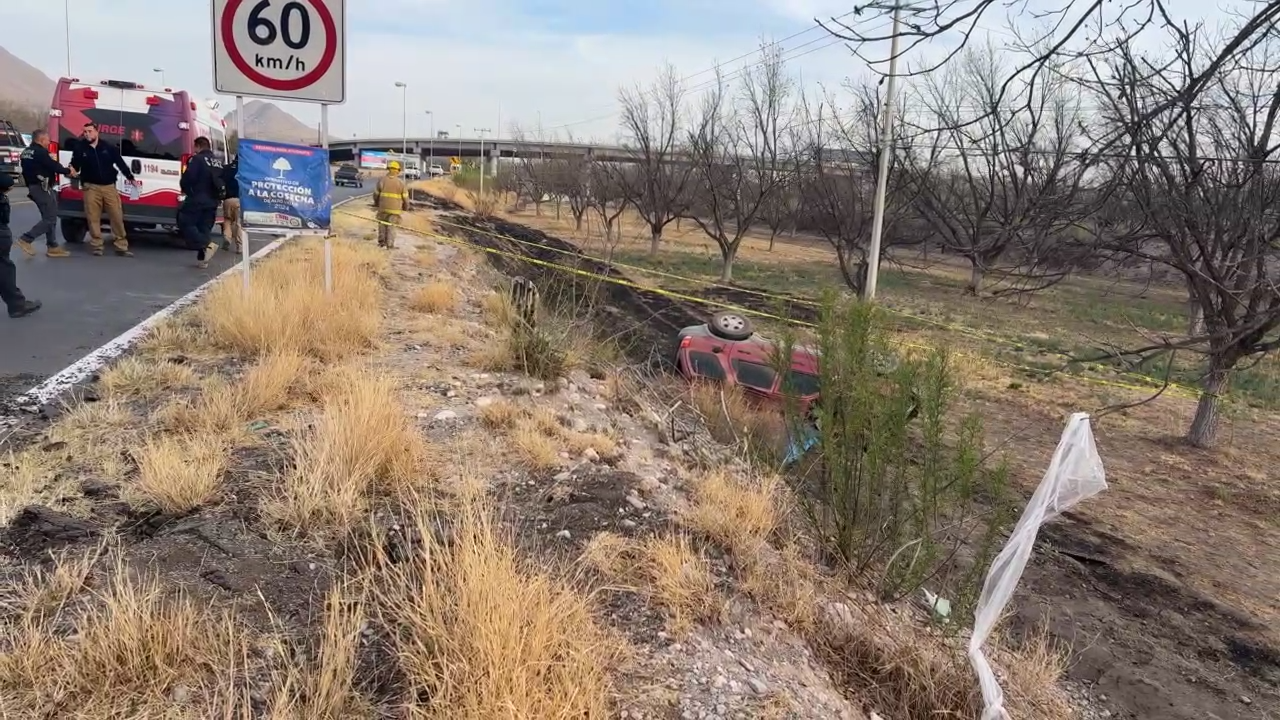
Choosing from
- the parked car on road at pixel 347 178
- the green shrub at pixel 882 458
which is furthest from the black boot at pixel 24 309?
the parked car on road at pixel 347 178

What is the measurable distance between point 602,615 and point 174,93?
502 inches

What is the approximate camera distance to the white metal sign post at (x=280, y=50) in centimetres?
623

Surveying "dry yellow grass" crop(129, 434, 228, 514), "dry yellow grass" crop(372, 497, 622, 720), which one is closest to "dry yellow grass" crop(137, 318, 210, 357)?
"dry yellow grass" crop(129, 434, 228, 514)

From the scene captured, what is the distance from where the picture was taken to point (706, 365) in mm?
9320

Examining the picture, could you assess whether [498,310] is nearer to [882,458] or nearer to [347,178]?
[882,458]

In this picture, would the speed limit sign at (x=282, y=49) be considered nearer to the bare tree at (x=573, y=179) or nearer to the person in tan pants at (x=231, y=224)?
the person in tan pants at (x=231, y=224)

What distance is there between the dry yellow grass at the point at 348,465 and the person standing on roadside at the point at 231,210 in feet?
30.5

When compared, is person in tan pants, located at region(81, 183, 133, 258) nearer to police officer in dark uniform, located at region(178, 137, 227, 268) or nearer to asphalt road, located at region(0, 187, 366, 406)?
asphalt road, located at region(0, 187, 366, 406)

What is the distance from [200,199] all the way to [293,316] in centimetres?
649

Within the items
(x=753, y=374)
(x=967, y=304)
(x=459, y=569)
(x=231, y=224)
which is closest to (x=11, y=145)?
(x=231, y=224)

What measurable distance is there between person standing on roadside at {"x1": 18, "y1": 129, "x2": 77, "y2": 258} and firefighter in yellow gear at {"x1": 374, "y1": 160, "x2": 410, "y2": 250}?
485 centimetres

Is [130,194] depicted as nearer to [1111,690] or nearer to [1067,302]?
[1111,690]

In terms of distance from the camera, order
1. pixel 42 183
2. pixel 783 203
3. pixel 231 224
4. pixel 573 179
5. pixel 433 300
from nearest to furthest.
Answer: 1. pixel 433 300
2. pixel 42 183
3. pixel 231 224
4. pixel 783 203
5. pixel 573 179

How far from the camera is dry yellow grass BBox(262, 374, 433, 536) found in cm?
328
